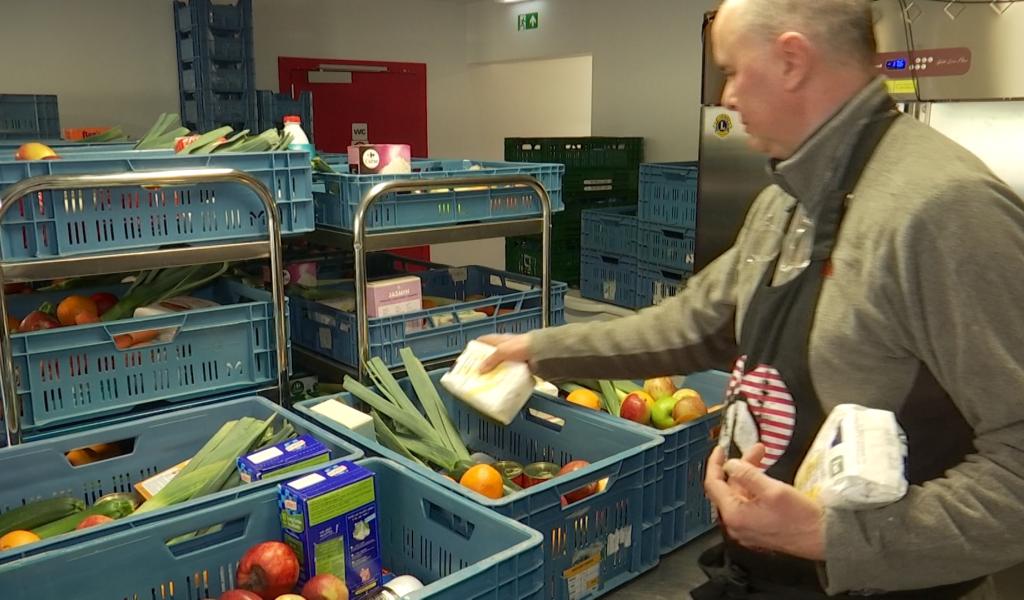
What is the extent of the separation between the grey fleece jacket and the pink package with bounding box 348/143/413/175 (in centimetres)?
171

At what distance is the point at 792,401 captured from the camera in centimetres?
116

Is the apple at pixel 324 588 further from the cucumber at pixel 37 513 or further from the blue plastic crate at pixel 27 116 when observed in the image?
the blue plastic crate at pixel 27 116

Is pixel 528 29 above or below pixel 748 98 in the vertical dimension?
above

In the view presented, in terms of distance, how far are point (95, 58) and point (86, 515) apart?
480cm

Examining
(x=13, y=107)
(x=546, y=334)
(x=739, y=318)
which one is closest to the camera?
(x=739, y=318)

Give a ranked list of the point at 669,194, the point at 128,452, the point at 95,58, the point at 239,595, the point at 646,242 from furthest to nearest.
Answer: the point at 95,58 < the point at 646,242 < the point at 669,194 < the point at 128,452 < the point at 239,595

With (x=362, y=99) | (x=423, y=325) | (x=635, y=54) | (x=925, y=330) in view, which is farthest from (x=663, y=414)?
(x=362, y=99)

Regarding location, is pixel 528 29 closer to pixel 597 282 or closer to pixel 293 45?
pixel 293 45

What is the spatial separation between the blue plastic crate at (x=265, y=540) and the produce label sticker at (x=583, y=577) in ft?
1.08

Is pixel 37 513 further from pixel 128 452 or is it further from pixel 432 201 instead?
pixel 432 201

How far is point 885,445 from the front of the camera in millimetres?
947

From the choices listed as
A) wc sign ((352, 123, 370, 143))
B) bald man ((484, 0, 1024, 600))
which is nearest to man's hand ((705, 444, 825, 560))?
bald man ((484, 0, 1024, 600))

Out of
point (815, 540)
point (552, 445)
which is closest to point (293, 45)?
point (552, 445)

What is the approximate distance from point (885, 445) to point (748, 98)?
0.52 metres
